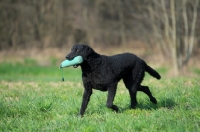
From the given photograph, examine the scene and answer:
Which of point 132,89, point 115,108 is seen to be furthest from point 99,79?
point 132,89

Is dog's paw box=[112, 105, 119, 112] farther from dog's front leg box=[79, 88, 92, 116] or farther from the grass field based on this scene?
dog's front leg box=[79, 88, 92, 116]

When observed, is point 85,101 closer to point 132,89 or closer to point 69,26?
point 132,89

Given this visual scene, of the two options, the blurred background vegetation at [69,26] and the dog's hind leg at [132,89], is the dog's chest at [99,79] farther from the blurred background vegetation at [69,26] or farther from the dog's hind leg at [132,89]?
the blurred background vegetation at [69,26]

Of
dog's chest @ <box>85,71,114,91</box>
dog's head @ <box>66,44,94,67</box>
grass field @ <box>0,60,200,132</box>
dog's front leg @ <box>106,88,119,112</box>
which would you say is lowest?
grass field @ <box>0,60,200,132</box>

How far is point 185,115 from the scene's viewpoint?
652cm

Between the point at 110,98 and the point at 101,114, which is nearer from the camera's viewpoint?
the point at 110,98

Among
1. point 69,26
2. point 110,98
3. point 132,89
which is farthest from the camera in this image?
point 69,26

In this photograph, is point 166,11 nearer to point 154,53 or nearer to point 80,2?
point 154,53

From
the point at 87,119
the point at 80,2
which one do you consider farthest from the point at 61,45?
the point at 87,119

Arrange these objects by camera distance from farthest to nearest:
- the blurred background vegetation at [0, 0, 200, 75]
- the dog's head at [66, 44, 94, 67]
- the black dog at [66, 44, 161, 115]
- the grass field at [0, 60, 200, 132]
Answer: the blurred background vegetation at [0, 0, 200, 75] < the black dog at [66, 44, 161, 115] < the dog's head at [66, 44, 94, 67] < the grass field at [0, 60, 200, 132]

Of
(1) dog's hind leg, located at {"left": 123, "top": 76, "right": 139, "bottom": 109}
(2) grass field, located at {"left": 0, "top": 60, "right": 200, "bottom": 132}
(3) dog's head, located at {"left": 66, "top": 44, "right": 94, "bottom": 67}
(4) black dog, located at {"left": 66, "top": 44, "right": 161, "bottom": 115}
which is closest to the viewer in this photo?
(2) grass field, located at {"left": 0, "top": 60, "right": 200, "bottom": 132}

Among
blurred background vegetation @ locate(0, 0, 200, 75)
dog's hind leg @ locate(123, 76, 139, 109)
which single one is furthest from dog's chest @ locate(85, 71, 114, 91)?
blurred background vegetation @ locate(0, 0, 200, 75)

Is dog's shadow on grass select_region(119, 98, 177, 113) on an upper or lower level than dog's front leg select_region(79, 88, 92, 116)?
lower

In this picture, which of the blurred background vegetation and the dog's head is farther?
the blurred background vegetation
